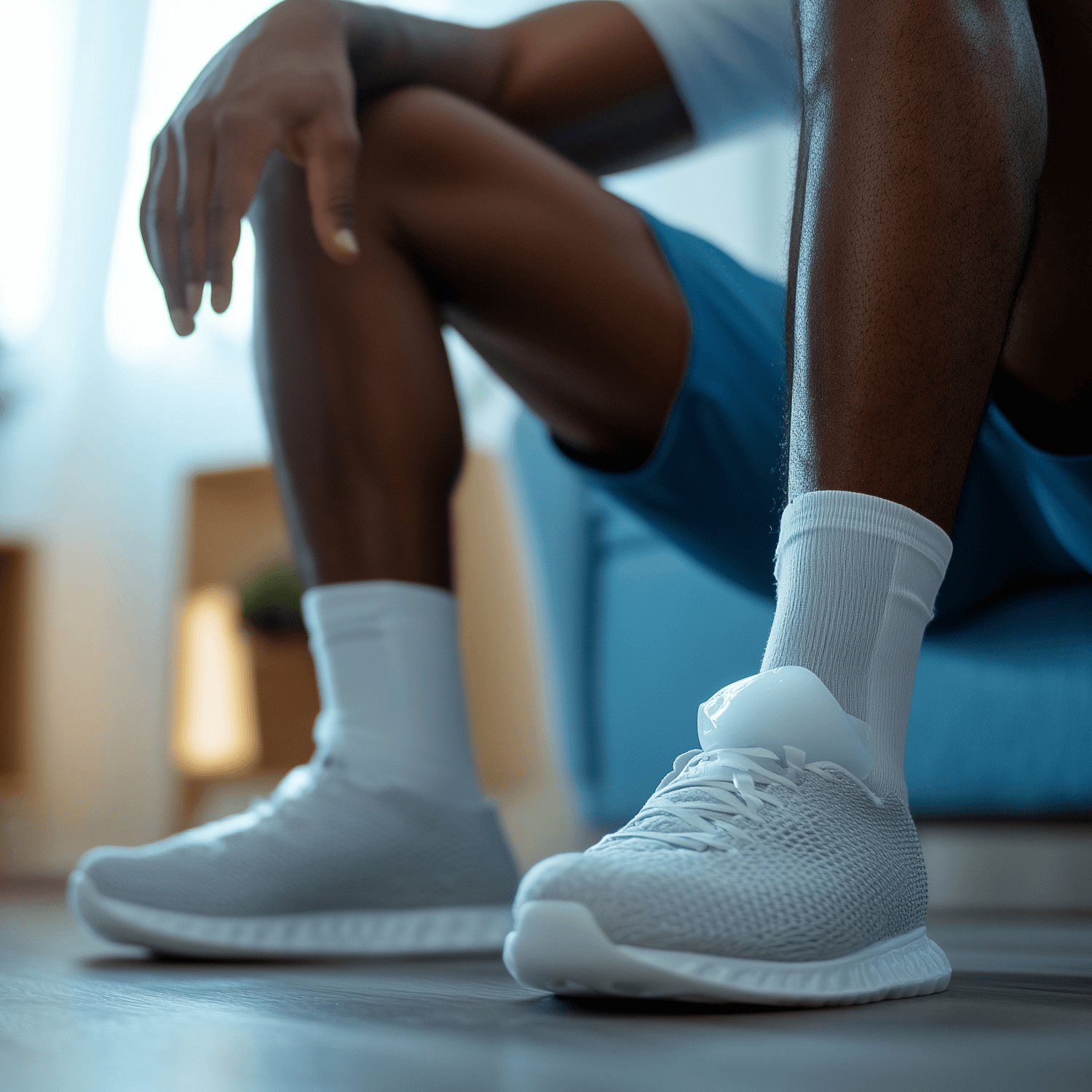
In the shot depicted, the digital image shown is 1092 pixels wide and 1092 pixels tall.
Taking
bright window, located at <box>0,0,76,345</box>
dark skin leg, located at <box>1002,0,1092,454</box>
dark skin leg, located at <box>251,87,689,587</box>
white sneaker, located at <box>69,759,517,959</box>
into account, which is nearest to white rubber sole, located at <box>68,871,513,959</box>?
white sneaker, located at <box>69,759,517,959</box>

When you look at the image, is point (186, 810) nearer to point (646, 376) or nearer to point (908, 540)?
point (646, 376)

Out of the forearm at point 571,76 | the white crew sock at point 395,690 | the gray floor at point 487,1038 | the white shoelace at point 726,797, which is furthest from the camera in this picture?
the forearm at point 571,76

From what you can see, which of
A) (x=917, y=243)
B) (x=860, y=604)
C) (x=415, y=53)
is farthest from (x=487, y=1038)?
(x=415, y=53)

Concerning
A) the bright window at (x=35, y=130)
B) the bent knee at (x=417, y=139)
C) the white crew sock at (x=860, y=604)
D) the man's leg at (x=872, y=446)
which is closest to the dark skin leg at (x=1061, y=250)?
the man's leg at (x=872, y=446)

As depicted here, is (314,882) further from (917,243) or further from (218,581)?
(218,581)

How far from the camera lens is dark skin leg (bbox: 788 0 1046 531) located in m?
0.44

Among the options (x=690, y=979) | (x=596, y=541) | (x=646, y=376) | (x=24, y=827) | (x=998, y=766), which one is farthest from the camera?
(x=24, y=827)

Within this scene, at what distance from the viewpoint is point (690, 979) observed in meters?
0.37

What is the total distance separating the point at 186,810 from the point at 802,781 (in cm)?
205

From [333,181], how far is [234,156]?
0.05m

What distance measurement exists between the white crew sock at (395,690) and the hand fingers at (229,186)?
7.8 inches

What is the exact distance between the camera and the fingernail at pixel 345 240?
58 cm

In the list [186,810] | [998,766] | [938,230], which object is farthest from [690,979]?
[186,810]

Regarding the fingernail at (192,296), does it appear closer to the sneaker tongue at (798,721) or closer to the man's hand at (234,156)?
the man's hand at (234,156)
